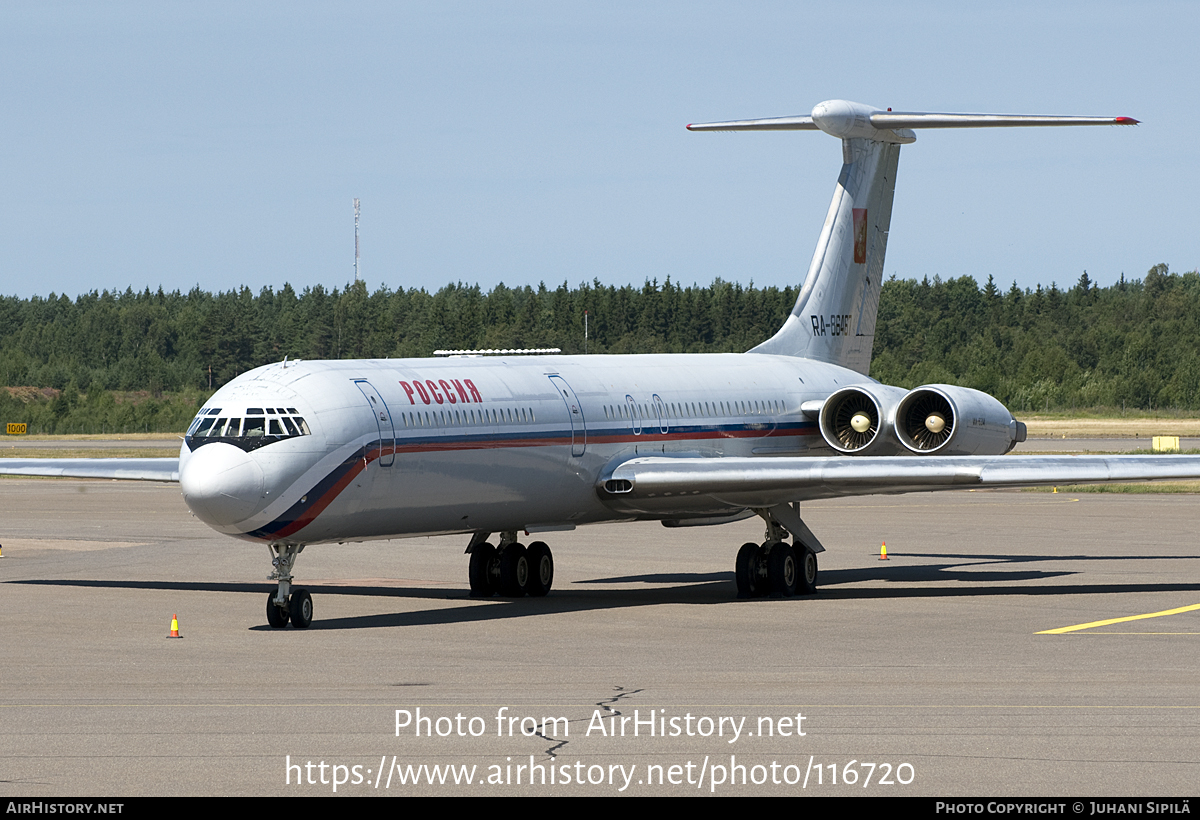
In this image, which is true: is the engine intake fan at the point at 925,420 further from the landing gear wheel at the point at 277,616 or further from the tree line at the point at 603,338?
the tree line at the point at 603,338

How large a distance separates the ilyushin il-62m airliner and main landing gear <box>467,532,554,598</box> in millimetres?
30

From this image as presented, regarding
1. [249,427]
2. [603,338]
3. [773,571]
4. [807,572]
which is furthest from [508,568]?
[603,338]

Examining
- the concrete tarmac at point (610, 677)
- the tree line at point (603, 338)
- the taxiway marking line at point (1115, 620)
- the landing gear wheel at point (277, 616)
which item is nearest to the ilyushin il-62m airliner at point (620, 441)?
the landing gear wheel at point (277, 616)

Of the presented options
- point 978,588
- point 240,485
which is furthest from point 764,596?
point 240,485

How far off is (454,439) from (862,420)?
8606 mm

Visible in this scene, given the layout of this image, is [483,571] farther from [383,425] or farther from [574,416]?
[383,425]

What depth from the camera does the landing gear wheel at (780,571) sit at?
2620 cm

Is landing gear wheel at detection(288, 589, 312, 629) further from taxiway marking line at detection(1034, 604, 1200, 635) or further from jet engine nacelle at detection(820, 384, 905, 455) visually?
jet engine nacelle at detection(820, 384, 905, 455)

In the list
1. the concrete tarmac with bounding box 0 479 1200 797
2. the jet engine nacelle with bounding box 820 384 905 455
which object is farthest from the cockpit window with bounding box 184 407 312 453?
the jet engine nacelle with bounding box 820 384 905 455

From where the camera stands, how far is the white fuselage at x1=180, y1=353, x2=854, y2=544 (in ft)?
69.1

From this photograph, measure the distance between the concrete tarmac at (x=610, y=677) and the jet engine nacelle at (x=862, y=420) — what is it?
7.32 feet

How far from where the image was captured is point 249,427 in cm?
2127

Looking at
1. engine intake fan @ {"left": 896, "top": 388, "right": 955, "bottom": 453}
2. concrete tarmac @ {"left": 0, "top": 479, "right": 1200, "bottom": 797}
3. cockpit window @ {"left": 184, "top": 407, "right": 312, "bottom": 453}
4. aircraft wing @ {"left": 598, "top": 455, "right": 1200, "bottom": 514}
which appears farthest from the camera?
engine intake fan @ {"left": 896, "top": 388, "right": 955, "bottom": 453}
